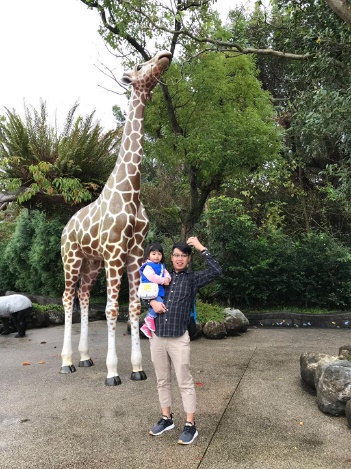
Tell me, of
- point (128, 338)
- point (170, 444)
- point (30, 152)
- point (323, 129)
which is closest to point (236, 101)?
point (323, 129)

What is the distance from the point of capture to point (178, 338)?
3471 mm

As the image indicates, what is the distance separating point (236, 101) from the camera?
9.00 metres

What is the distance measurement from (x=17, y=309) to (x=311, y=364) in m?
5.73

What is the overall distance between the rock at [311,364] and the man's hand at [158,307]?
200cm

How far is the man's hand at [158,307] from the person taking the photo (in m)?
3.51

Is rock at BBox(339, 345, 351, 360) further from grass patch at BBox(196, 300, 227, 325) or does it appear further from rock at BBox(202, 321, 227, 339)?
grass patch at BBox(196, 300, 227, 325)

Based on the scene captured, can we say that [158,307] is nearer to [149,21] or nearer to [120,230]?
[120,230]

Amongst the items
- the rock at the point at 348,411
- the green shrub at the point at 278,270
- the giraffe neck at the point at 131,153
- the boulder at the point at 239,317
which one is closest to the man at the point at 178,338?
the rock at the point at 348,411

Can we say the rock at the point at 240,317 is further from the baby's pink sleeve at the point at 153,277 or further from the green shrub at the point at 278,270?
the baby's pink sleeve at the point at 153,277

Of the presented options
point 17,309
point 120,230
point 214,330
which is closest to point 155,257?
→ point 120,230

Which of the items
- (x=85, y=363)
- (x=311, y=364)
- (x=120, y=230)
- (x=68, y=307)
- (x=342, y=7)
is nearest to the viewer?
(x=342, y=7)

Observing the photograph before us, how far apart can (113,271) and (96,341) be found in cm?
298

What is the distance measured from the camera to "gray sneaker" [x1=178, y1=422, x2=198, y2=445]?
11.1 ft

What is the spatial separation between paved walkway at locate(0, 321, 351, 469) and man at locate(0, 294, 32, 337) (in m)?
1.84
